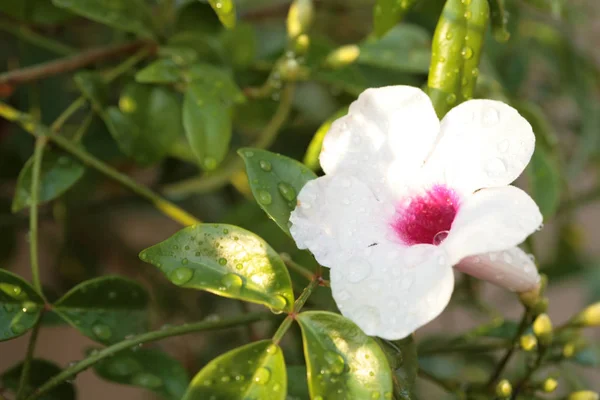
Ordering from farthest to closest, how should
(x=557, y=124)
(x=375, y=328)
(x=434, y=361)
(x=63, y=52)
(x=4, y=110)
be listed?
(x=557, y=124) < (x=434, y=361) < (x=63, y=52) < (x=4, y=110) < (x=375, y=328)

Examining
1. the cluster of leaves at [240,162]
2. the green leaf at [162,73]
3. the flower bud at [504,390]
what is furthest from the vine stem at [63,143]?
the flower bud at [504,390]

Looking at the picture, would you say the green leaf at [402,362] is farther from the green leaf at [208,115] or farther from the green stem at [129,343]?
the green leaf at [208,115]

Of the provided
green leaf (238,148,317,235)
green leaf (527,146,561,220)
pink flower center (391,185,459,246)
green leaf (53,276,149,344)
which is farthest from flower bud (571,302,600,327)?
green leaf (53,276,149,344)

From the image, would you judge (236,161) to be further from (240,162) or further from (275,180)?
(275,180)

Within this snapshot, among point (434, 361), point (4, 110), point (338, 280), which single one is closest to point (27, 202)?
point (4, 110)

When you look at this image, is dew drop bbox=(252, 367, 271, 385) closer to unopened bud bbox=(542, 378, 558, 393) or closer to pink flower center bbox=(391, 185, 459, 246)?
pink flower center bbox=(391, 185, 459, 246)

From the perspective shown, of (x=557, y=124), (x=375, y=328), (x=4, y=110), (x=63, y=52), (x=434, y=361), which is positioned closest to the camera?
(x=375, y=328)

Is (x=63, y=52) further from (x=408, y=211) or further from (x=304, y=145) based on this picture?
(x=408, y=211)
